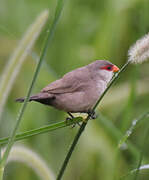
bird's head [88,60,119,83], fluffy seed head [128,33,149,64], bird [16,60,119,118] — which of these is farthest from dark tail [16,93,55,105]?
fluffy seed head [128,33,149,64]

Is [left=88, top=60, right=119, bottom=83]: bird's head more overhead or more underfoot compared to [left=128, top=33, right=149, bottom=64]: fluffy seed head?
more overhead

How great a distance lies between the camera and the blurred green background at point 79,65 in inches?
118

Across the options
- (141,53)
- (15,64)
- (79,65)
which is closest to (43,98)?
(15,64)

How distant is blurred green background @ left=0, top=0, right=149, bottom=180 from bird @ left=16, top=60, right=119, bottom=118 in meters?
0.65

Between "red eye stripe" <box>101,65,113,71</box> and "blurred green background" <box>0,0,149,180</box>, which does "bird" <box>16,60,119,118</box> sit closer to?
"red eye stripe" <box>101,65,113,71</box>

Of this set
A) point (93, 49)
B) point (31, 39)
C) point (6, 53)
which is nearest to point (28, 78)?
point (6, 53)

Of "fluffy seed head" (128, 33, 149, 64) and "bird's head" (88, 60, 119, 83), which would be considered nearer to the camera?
"fluffy seed head" (128, 33, 149, 64)

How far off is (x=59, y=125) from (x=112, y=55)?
70.6 inches

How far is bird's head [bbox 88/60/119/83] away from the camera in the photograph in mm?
2111

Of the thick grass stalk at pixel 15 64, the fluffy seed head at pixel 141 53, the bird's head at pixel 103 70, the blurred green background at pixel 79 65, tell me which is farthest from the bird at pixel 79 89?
the blurred green background at pixel 79 65

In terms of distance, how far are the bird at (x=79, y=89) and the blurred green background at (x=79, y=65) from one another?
646 mm

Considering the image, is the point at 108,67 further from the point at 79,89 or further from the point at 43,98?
the point at 43,98

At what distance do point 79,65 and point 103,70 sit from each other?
1191 millimetres

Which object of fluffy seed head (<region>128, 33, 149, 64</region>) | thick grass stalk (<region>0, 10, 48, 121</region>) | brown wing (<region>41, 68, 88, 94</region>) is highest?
brown wing (<region>41, 68, 88, 94</region>)
